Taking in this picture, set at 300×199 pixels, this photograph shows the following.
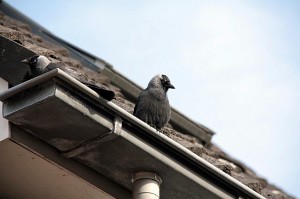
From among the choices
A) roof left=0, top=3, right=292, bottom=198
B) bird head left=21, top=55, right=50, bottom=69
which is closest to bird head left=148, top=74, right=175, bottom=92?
roof left=0, top=3, right=292, bottom=198

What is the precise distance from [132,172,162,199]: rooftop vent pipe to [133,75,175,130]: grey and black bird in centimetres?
67

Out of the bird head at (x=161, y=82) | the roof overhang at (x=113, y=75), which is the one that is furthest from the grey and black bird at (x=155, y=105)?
the roof overhang at (x=113, y=75)

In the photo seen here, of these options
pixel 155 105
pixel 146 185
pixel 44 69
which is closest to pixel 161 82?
pixel 155 105

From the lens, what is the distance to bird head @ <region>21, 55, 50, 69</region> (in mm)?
5012

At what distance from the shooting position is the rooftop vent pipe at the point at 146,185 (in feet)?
14.3

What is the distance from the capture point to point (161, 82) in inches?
223

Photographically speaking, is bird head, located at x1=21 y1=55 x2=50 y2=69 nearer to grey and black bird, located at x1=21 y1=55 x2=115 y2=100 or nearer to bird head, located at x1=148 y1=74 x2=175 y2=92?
grey and black bird, located at x1=21 y1=55 x2=115 y2=100

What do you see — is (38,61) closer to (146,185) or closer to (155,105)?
(155,105)

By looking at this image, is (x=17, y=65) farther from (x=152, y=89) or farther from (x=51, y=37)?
(x=51, y=37)

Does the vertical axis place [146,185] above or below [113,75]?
below

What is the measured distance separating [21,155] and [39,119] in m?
0.41

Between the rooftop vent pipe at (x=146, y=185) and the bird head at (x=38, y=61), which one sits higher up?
the bird head at (x=38, y=61)

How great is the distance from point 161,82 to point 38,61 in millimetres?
929

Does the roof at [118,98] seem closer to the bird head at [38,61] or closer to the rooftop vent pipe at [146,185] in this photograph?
the bird head at [38,61]
